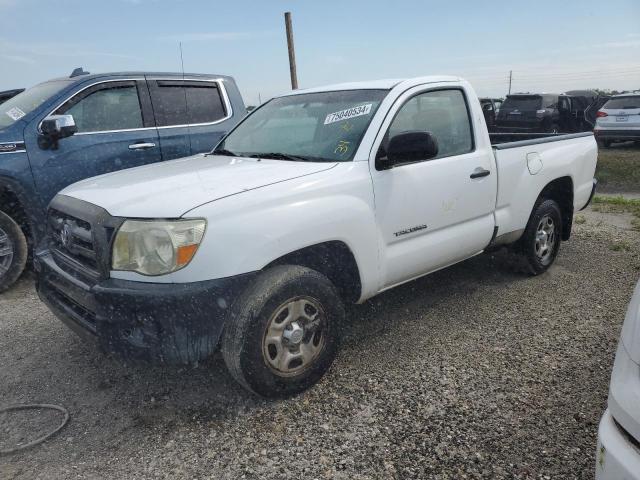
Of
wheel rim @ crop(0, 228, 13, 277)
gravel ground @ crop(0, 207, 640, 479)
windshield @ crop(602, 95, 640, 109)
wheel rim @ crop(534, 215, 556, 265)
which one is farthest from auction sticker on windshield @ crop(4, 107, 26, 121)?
windshield @ crop(602, 95, 640, 109)

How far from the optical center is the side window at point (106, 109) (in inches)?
195

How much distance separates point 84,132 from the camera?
16.2ft

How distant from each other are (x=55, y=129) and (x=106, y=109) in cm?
69

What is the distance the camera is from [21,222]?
4820 mm

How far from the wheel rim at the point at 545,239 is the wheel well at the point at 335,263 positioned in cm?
223

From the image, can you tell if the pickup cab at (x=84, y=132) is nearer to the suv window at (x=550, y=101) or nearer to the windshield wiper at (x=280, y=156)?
the windshield wiper at (x=280, y=156)

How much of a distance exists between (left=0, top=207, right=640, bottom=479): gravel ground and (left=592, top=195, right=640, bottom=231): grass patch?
3.89 metres

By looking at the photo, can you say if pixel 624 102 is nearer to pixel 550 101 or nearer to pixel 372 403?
pixel 550 101

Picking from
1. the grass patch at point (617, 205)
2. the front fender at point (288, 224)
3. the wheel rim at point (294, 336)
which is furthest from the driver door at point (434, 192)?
the grass patch at point (617, 205)

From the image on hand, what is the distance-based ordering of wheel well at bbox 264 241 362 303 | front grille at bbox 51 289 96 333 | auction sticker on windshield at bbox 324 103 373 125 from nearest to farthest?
front grille at bbox 51 289 96 333 → wheel well at bbox 264 241 362 303 → auction sticker on windshield at bbox 324 103 373 125

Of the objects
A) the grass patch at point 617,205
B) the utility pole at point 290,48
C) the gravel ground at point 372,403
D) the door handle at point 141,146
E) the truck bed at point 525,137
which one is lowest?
the grass patch at point 617,205

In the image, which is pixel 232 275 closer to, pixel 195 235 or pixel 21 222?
pixel 195 235

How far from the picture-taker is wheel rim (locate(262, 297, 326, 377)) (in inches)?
111

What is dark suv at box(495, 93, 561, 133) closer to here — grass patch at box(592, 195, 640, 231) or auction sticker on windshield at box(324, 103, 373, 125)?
grass patch at box(592, 195, 640, 231)
